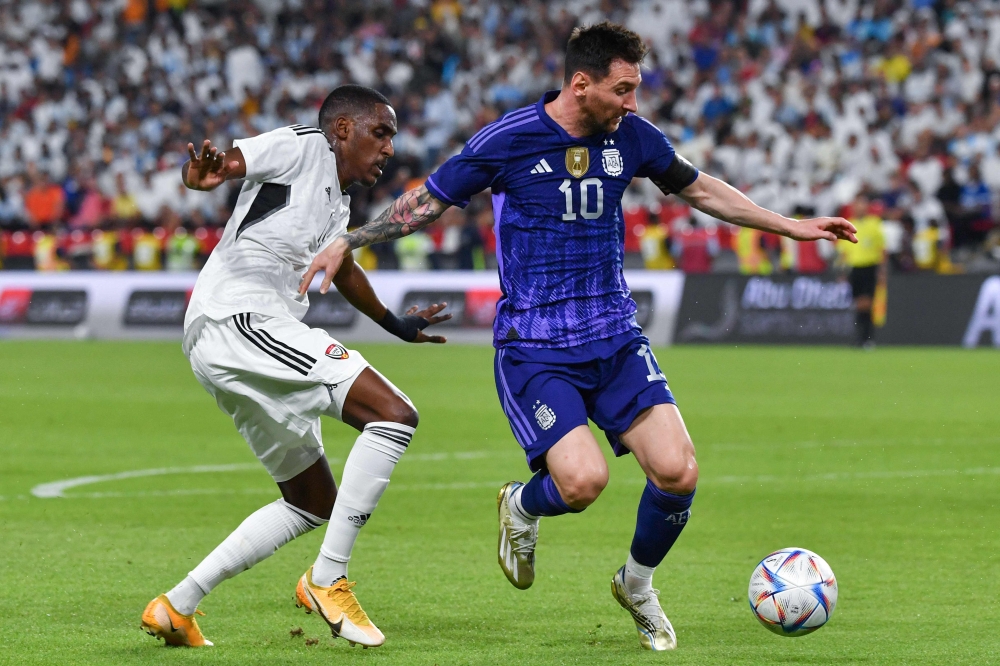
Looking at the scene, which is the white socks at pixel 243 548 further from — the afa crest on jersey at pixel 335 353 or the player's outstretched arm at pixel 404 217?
the player's outstretched arm at pixel 404 217

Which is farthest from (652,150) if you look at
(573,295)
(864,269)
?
(864,269)

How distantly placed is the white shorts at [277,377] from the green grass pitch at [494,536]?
27.4 inches

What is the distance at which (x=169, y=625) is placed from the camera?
5.24 m

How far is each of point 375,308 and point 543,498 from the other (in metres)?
1.04

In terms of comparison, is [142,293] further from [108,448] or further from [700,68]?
[108,448]

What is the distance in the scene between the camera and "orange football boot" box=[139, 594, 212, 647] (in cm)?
524

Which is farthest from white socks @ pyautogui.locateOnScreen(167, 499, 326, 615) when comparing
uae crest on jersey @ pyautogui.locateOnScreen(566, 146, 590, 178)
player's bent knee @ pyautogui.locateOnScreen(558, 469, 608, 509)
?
uae crest on jersey @ pyautogui.locateOnScreen(566, 146, 590, 178)

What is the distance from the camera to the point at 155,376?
17.7 meters

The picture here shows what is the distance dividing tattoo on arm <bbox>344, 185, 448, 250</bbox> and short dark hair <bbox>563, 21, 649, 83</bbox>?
2.32ft

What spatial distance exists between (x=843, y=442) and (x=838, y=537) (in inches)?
158

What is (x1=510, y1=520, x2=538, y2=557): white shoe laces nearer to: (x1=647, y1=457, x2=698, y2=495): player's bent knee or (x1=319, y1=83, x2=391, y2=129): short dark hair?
(x1=647, y1=457, x2=698, y2=495): player's bent knee

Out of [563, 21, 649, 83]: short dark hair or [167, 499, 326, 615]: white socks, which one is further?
[563, 21, 649, 83]: short dark hair

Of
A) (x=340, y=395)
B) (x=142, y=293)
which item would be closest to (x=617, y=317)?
(x=340, y=395)

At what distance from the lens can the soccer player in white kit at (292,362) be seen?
5.29m
